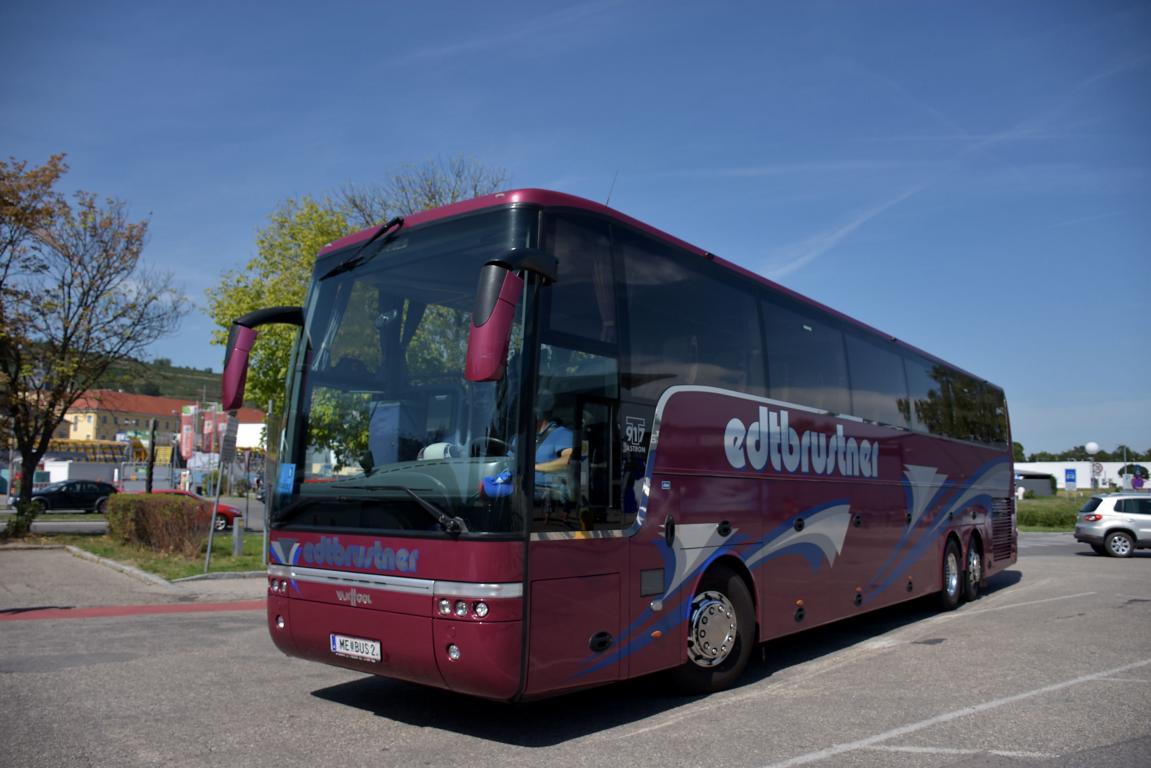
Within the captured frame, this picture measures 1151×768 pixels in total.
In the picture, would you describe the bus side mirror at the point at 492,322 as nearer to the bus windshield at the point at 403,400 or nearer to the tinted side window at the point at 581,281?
the bus windshield at the point at 403,400

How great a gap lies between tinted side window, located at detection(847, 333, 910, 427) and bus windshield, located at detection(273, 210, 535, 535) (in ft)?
19.2

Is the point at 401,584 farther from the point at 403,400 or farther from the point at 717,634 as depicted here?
the point at 717,634

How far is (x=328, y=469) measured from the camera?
20.5ft

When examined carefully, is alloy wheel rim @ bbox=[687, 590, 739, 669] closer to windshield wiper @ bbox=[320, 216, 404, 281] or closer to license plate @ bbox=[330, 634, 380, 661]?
license plate @ bbox=[330, 634, 380, 661]

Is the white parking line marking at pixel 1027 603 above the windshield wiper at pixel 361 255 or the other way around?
the other way around

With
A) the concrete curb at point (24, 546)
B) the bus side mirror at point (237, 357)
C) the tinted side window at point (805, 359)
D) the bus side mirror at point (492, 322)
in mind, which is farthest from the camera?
the concrete curb at point (24, 546)

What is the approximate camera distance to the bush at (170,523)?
18750mm

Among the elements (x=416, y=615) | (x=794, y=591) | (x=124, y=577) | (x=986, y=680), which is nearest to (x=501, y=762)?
(x=416, y=615)

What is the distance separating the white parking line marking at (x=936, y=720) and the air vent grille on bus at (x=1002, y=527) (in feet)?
24.1

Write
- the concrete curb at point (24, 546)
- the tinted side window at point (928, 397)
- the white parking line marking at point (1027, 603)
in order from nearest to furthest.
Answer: the tinted side window at point (928, 397) < the white parking line marking at point (1027, 603) < the concrete curb at point (24, 546)

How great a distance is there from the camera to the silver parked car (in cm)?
2494

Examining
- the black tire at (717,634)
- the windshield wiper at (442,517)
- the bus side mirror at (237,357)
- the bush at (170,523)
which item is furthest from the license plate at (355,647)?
the bush at (170,523)

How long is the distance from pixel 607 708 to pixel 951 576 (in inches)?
334

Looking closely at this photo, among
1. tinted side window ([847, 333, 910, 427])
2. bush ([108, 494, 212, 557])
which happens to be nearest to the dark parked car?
bush ([108, 494, 212, 557])
